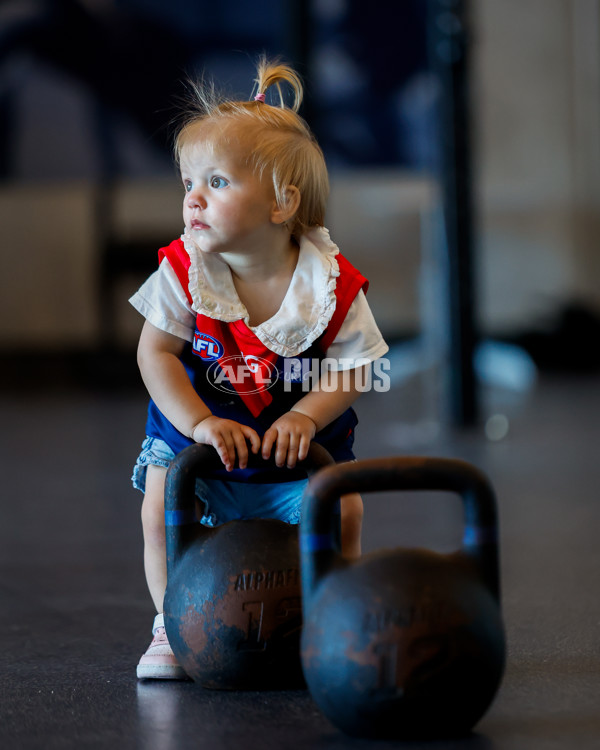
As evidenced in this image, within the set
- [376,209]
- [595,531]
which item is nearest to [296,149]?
[595,531]

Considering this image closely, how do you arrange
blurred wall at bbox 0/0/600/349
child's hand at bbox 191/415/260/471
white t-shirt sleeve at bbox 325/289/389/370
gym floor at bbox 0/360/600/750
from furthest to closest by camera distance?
1. blurred wall at bbox 0/0/600/349
2. white t-shirt sleeve at bbox 325/289/389/370
3. child's hand at bbox 191/415/260/471
4. gym floor at bbox 0/360/600/750

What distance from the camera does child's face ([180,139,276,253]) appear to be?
3.84 ft

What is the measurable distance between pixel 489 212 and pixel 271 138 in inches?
189

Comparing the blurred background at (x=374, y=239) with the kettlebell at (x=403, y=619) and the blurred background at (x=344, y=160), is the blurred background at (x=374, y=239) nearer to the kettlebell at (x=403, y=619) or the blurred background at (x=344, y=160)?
the blurred background at (x=344, y=160)

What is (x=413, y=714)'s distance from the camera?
3.01 ft

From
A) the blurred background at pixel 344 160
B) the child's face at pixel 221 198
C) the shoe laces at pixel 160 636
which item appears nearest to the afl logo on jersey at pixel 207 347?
the child's face at pixel 221 198

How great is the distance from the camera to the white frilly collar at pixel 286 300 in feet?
3.91

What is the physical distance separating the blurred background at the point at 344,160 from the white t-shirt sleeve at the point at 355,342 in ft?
10.5

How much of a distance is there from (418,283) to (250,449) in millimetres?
4705

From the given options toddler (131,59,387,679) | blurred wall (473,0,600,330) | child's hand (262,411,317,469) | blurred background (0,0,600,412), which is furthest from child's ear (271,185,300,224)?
blurred wall (473,0,600,330)

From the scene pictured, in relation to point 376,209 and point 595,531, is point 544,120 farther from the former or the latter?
point 595,531

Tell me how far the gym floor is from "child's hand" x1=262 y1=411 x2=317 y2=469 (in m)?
0.26

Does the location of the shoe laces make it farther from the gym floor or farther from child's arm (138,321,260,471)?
child's arm (138,321,260,471)

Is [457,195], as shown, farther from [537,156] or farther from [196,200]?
[537,156]
